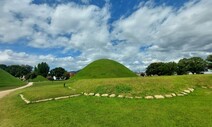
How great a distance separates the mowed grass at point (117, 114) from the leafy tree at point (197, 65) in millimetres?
55845

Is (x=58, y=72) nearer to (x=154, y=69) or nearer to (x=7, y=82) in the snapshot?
(x=154, y=69)

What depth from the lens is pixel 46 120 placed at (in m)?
7.40

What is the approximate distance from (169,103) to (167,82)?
4.13 metres

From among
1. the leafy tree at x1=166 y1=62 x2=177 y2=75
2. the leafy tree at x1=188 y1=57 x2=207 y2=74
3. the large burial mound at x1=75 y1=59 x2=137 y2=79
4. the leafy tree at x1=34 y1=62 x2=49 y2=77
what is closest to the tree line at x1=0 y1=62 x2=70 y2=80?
the leafy tree at x1=34 y1=62 x2=49 y2=77

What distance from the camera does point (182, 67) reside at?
6350 cm

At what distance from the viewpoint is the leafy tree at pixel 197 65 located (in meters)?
58.4

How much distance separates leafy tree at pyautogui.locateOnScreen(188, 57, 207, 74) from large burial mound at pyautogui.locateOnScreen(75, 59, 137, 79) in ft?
84.9

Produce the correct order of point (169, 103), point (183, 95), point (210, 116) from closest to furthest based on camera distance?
point (210, 116)
point (169, 103)
point (183, 95)

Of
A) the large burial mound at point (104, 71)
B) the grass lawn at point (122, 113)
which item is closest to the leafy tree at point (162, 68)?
the large burial mound at point (104, 71)

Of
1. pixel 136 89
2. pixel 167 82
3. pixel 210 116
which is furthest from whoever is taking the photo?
pixel 167 82

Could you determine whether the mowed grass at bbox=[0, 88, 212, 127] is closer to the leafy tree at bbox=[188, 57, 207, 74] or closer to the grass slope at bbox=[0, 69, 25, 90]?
the grass slope at bbox=[0, 69, 25, 90]

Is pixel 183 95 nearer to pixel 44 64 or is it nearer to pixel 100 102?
pixel 100 102

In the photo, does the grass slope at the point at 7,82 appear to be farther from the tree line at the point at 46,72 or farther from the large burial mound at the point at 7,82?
the tree line at the point at 46,72

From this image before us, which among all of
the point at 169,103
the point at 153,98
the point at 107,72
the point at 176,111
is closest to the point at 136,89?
the point at 153,98
